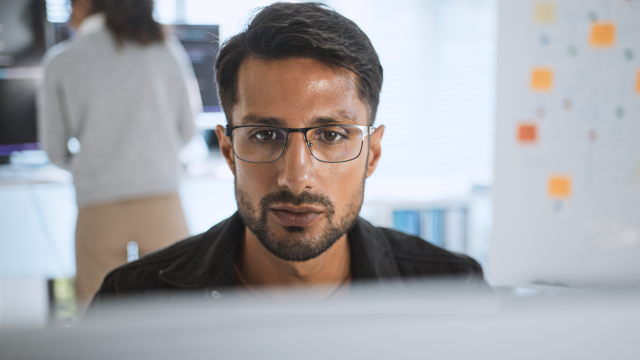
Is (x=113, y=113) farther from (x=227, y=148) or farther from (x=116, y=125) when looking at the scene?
(x=227, y=148)

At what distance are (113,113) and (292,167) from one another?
113cm

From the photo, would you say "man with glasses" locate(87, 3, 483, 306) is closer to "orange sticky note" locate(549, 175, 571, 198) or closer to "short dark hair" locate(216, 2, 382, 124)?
"short dark hair" locate(216, 2, 382, 124)

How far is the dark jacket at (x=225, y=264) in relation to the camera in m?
1.11

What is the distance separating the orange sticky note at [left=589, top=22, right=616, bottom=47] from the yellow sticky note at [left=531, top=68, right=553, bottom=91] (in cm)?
23

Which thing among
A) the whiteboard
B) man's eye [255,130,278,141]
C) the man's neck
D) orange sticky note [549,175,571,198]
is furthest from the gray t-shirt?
orange sticky note [549,175,571,198]

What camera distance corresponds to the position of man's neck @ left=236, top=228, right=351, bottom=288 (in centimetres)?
112

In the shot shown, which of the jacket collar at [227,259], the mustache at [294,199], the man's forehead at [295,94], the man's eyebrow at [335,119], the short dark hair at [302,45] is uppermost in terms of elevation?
the short dark hair at [302,45]

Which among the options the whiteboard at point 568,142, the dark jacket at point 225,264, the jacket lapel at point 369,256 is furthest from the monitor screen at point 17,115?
the whiteboard at point 568,142

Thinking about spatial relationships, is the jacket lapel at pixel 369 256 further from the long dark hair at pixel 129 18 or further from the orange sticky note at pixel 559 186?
the orange sticky note at pixel 559 186

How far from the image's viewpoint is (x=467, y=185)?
306 cm

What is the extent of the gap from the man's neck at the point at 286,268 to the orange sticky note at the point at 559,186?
1.58 meters

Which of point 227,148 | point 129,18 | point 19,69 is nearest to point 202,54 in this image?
point 19,69

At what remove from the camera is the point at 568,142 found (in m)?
2.31

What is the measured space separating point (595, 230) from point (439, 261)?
1.54 m
